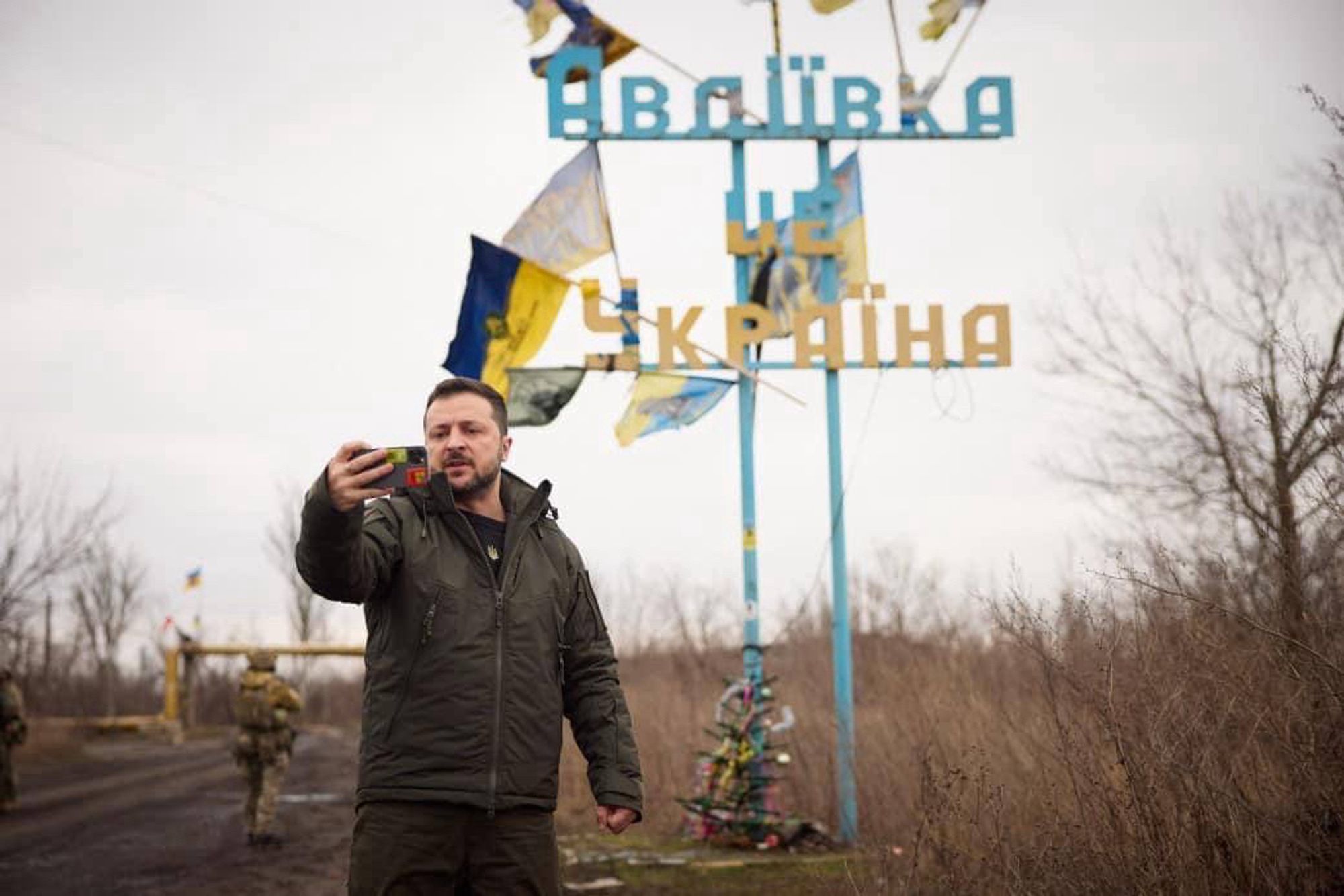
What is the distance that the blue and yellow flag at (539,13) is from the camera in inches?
466

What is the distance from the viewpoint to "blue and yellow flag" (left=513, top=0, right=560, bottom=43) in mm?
11836

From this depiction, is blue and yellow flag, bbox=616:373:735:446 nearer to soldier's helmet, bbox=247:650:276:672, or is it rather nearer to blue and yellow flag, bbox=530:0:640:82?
blue and yellow flag, bbox=530:0:640:82

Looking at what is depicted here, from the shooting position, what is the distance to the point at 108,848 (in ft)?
41.0

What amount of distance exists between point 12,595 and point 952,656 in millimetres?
24771

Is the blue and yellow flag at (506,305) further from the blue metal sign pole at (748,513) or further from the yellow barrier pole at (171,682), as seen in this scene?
the yellow barrier pole at (171,682)

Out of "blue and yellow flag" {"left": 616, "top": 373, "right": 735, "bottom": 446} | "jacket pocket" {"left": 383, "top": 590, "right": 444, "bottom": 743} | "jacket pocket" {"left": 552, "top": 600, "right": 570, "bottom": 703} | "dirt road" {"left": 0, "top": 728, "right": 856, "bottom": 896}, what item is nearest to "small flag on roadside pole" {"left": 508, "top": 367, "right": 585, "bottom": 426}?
"blue and yellow flag" {"left": 616, "top": 373, "right": 735, "bottom": 446}

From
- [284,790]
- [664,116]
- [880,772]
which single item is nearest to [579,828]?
[880,772]

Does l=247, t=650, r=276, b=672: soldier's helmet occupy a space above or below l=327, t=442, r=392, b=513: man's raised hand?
below

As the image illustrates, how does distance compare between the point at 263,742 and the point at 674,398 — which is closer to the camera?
the point at 674,398

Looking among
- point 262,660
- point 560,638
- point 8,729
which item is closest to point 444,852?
point 560,638

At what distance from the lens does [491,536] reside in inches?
161

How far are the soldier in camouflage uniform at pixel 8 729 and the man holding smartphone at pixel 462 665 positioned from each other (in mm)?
14317

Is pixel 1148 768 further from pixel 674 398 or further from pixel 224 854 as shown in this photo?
pixel 224 854

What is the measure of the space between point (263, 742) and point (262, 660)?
46.7 inches
